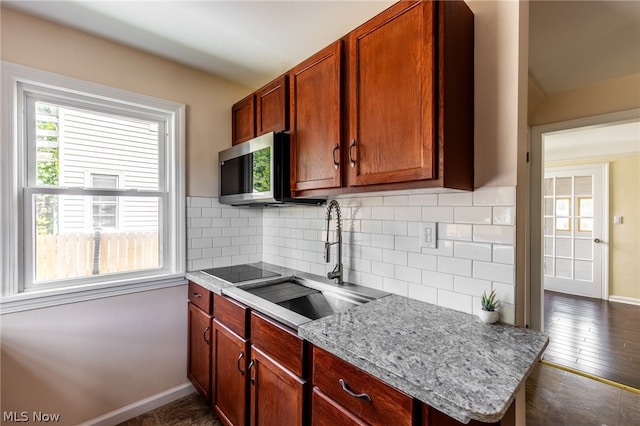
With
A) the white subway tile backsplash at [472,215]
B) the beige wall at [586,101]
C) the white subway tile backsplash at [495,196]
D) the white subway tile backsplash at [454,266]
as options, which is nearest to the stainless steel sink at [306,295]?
the white subway tile backsplash at [454,266]

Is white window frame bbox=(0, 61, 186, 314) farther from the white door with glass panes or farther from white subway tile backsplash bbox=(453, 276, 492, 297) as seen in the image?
the white door with glass panes

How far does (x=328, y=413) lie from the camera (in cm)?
104

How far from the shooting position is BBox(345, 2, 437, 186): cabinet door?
1.10 m

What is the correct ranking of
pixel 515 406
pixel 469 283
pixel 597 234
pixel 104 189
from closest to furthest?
pixel 515 406 → pixel 469 283 → pixel 104 189 → pixel 597 234

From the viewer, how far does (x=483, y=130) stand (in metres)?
1.25

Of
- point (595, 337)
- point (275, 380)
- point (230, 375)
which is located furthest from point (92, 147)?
point (595, 337)

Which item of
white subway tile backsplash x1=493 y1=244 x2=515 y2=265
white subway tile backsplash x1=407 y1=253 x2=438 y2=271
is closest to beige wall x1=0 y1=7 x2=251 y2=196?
white subway tile backsplash x1=407 y1=253 x2=438 y2=271

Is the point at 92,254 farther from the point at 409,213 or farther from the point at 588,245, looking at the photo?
the point at 588,245

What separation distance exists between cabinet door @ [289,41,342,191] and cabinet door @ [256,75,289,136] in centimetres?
8

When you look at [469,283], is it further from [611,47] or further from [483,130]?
[611,47]

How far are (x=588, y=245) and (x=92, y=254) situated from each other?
6.42 metres

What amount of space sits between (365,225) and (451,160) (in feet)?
2.46

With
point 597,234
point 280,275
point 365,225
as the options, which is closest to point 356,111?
point 365,225

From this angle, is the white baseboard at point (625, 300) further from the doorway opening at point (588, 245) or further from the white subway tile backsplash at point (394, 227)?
the white subway tile backsplash at point (394, 227)
